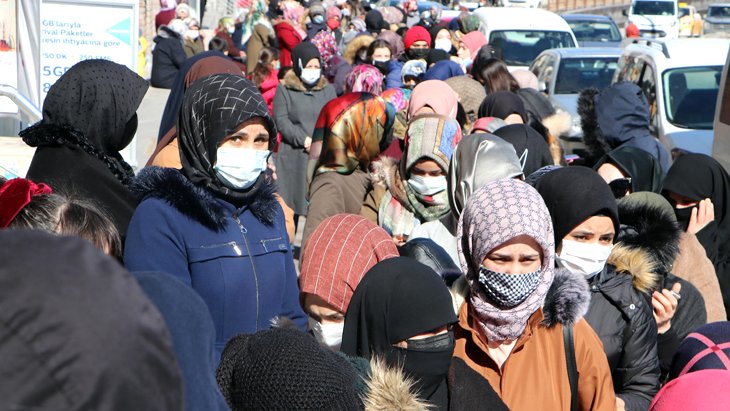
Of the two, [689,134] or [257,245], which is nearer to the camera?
[257,245]

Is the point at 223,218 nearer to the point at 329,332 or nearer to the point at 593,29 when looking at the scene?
the point at 329,332

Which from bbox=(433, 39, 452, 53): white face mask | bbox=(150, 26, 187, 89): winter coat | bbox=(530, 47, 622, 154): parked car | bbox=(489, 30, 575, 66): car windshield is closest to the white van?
bbox=(489, 30, 575, 66): car windshield

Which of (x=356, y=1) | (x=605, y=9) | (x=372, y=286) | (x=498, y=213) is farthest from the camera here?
(x=605, y=9)

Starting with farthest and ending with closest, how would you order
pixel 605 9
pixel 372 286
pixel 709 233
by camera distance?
pixel 605 9 < pixel 709 233 < pixel 372 286

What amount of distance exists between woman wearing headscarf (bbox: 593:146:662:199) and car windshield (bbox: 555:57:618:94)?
29.7 feet

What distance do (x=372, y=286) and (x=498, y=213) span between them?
556 millimetres

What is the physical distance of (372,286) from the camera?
10.5ft

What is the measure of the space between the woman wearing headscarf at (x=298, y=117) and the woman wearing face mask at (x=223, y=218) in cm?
497

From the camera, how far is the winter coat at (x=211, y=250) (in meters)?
3.37

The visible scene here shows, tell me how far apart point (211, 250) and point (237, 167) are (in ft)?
1.26

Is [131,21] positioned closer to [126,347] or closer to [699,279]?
[699,279]

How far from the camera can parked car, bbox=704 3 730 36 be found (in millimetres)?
37750

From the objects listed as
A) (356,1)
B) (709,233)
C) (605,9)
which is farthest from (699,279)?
(605,9)

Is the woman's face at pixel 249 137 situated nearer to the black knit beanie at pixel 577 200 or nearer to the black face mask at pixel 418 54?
the black knit beanie at pixel 577 200
